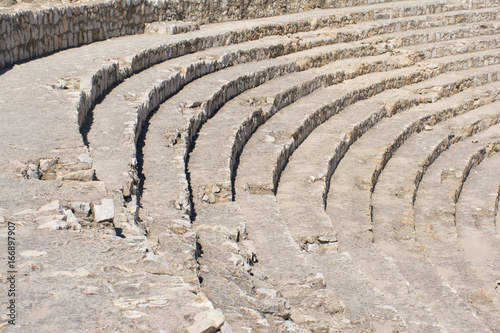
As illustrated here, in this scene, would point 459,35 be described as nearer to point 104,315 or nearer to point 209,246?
point 209,246

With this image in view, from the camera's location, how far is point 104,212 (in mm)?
3424

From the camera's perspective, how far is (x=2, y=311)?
7.74ft

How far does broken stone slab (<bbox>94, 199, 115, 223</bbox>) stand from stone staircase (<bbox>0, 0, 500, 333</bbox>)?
0.4 inches

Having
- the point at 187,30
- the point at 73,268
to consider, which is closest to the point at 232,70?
the point at 187,30

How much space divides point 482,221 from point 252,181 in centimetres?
363

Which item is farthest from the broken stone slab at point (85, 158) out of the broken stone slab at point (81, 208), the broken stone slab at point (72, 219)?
the broken stone slab at point (72, 219)

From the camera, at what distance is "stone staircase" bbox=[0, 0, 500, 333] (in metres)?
2.95

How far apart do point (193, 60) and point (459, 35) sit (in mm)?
8743

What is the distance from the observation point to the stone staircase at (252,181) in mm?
2953

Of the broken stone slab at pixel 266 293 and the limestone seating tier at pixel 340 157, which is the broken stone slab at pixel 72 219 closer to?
the broken stone slab at pixel 266 293

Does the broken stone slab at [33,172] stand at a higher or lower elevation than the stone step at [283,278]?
higher

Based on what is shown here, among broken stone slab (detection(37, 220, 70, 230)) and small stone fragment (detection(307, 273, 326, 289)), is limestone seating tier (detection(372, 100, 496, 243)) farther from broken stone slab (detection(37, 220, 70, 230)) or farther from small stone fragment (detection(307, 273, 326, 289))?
broken stone slab (detection(37, 220, 70, 230))

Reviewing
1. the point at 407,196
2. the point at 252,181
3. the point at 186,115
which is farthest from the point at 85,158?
the point at 407,196

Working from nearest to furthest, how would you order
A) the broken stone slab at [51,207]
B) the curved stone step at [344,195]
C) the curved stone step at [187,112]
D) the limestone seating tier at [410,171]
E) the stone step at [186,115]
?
the broken stone slab at [51,207] < the curved stone step at [344,195] < the curved stone step at [187,112] < the stone step at [186,115] < the limestone seating tier at [410,171]
